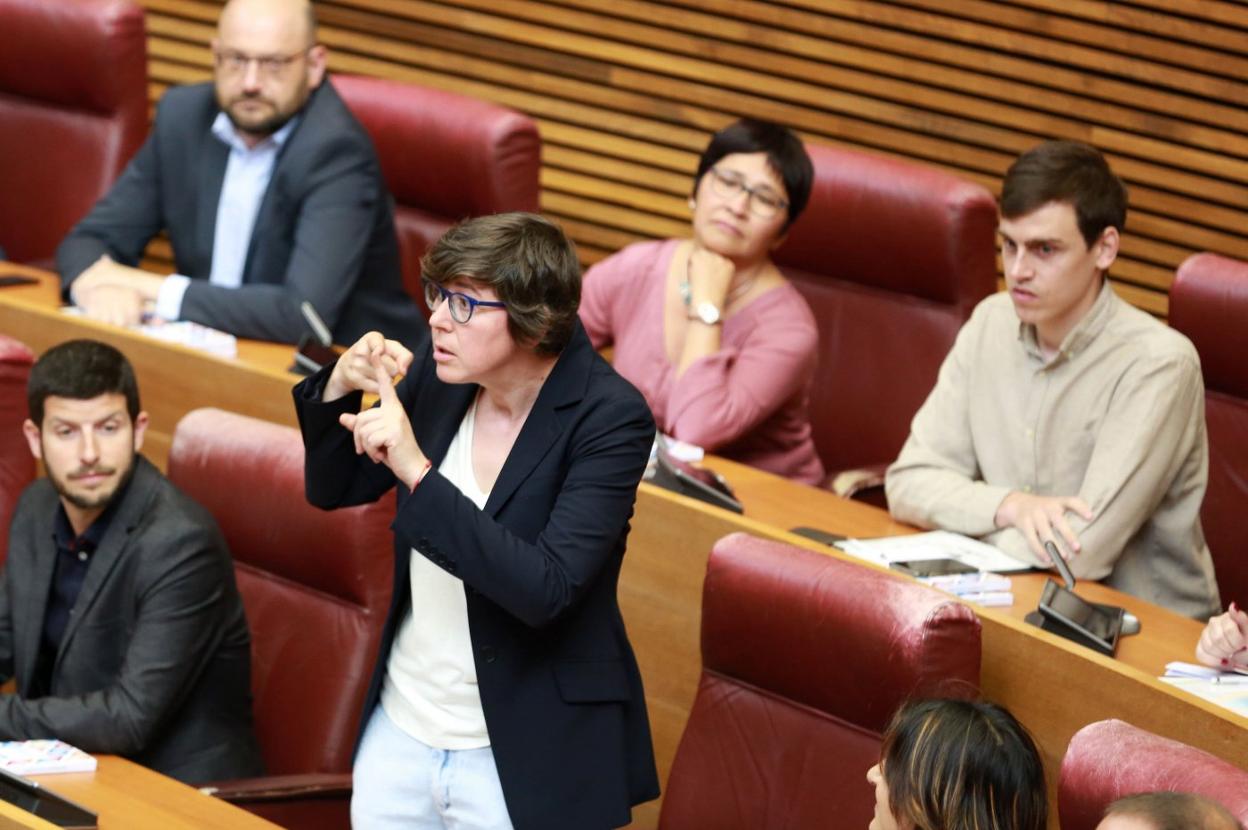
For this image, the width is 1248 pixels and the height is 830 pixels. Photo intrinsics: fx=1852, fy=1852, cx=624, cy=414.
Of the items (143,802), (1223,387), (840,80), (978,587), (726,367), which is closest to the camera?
(143,802)

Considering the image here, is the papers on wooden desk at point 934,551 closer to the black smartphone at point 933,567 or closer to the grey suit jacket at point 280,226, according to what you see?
the black smartphone at point 933,567

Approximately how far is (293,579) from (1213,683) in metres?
1.42

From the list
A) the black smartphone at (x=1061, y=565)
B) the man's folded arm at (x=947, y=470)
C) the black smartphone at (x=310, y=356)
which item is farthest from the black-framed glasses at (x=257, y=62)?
the black smartphone at (x=1061, y=565)

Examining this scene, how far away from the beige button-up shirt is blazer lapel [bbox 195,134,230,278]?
1.71m

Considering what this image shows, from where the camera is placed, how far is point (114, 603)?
9.21ft

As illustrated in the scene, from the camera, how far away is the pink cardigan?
11.3 ft

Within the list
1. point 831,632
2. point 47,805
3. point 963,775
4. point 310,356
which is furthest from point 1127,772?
point 310,356

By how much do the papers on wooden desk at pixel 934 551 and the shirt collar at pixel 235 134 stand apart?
172 cm

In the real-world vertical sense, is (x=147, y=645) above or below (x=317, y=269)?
below

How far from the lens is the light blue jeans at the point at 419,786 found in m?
2.11

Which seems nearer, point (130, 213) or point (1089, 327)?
point (1089, 327)

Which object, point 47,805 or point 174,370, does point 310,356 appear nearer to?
point 174,370

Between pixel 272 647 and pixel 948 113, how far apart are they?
2261 millimetres

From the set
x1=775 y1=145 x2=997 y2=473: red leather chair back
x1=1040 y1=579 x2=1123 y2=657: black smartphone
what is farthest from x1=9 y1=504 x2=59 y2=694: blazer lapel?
x1=775 y1=145 x2=997 y2=473: red leather chair back
